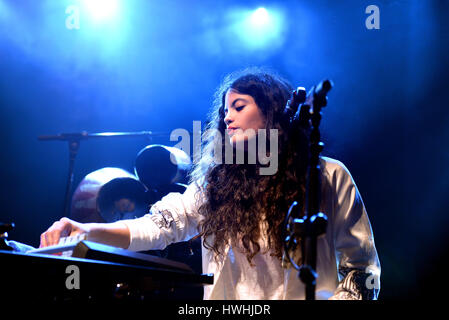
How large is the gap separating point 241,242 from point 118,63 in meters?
3.84

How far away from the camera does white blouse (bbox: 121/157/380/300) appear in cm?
168

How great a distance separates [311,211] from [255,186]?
2.64ft

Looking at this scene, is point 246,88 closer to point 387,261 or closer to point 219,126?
point 219,126

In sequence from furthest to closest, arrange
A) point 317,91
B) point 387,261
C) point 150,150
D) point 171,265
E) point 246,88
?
point 387,261 → point 150,150 → point 246,88 → point 317,91 → point 171,265

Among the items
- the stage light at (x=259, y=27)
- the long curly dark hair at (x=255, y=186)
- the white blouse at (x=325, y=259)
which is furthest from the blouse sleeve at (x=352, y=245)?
the stage light at (x=259, y=27)

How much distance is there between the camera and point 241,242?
6.26 ft

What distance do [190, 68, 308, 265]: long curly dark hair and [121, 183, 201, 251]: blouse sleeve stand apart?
0.25ft

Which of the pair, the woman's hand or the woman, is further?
the woman

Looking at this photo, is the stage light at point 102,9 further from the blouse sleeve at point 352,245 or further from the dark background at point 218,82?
the blouse sleeve at point 352,245

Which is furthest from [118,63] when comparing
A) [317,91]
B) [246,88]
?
[317,91]

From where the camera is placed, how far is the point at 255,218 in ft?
6.40
